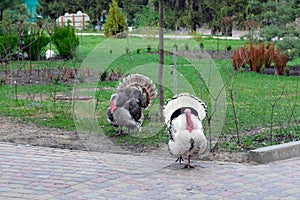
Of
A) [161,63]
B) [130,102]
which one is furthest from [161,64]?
[130,102]

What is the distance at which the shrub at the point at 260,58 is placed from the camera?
17.8 metres

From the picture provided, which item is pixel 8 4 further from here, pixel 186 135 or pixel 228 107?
pixel 186 135

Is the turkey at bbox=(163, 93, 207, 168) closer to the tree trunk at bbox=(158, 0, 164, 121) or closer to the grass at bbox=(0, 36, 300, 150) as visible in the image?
the grass at bbox=(0, 36, 300, 150)

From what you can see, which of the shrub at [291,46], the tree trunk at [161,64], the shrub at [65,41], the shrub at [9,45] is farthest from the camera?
the shrub at [65,41]

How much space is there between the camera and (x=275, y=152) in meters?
7.45

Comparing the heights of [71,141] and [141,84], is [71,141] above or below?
below

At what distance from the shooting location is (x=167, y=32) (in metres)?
10.1

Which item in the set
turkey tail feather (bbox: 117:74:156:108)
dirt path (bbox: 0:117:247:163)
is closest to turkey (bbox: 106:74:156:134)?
turkey tail feather (bbox: 117:74:156:108)

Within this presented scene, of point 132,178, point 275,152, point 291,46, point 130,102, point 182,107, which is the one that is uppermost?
point 291,46

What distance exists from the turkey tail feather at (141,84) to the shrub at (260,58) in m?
8.67

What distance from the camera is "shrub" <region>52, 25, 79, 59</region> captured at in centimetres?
2058

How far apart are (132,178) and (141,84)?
2.83 metres

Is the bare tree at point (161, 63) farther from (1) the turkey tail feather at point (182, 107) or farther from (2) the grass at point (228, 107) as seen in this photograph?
(1) the turkey tail feather at point (182, 107)

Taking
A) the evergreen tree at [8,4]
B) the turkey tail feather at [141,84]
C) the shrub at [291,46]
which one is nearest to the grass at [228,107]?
the turkey tail feather at [141,84]
